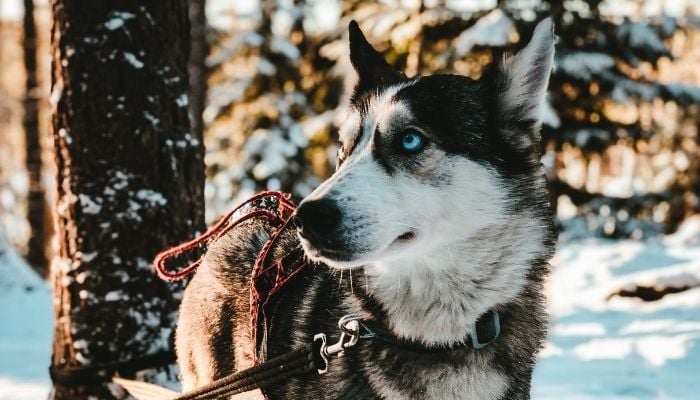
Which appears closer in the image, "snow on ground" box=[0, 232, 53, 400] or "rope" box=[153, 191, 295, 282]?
"rope" box=[153, 191, 295, 282]

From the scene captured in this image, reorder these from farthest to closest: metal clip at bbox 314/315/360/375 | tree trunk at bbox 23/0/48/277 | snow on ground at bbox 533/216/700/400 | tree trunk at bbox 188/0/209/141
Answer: tree trunk at bbox 23/0/48/277, tree trunk at bbox 188/0/209/141, snow on ground at bbox 533/216/700/400, metal clip at bbox 314/315/360/375

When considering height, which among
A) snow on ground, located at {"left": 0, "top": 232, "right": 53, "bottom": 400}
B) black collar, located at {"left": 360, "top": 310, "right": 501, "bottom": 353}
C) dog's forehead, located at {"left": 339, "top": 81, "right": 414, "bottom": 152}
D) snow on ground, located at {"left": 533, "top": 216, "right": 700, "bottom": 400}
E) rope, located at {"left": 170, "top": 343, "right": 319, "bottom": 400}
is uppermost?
dog's forehead, located at {"left": 339, "top": 81, "right": 414, "bottom": 152}

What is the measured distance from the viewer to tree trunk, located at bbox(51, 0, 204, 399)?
338 cm

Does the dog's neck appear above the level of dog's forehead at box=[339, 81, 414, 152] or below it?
below

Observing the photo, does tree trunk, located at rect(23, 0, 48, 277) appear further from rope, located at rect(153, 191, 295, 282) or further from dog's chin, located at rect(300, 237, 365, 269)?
dog's chin, located at rect(300, 237, 365, 269)

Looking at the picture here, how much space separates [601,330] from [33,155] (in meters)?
13.3

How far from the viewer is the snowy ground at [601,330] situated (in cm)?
488

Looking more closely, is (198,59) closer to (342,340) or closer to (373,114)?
(373,114)

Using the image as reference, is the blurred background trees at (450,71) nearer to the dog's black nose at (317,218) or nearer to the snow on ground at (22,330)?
the snow on ground at (22,330)

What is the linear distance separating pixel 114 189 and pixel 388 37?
922cm

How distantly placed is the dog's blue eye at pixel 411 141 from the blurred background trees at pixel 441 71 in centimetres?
820

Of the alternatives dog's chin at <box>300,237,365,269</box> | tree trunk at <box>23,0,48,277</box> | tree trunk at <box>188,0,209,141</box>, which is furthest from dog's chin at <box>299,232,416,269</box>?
tree trunk at <box>23,0,48,277</box>

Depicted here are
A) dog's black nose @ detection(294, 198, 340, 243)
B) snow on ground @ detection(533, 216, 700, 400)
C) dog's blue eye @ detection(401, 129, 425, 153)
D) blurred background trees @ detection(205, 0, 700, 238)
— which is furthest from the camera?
blurred background trees @ detection(205, 0, 700, 238)

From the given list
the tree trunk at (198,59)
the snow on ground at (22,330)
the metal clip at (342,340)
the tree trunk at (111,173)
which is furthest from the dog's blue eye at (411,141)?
the tree trunk at (198,59)
